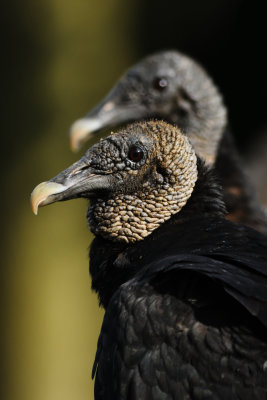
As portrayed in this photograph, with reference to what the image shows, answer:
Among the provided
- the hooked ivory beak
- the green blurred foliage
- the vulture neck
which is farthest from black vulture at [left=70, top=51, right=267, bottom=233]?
the green blurred foliage

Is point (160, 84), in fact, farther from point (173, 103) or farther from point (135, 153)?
point (135, 153)

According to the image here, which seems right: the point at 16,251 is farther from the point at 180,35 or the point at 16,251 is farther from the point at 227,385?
the point at 227,385

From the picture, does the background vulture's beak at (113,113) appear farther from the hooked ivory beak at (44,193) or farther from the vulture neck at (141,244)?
the hooked ivory beak at (44,193)

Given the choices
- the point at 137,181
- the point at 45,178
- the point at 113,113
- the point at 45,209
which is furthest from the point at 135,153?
the point at 45,209

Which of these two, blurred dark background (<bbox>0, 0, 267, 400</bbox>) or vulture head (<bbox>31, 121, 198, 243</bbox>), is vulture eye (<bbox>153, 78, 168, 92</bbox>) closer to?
vulture head (<bbox>31, 121, 198, 243</bbox>)

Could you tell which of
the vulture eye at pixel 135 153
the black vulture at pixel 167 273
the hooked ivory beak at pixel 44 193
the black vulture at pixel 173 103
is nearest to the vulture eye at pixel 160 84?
the black vulture at pixel 173 103

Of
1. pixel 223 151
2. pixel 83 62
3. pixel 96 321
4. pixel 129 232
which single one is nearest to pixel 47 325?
pixel 96 321
